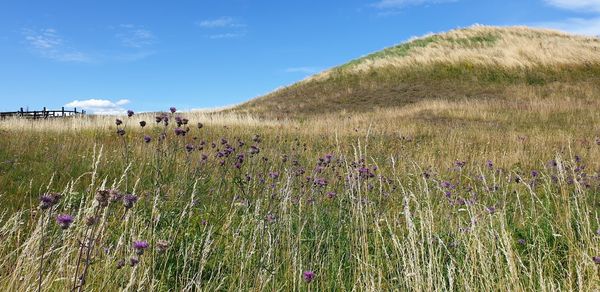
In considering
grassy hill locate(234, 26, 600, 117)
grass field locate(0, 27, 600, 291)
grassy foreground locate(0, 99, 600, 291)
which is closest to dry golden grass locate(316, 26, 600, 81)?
grassy hill locate(234, 26, 600, 117)

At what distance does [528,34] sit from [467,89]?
1729 cm

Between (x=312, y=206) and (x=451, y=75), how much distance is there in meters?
27.6

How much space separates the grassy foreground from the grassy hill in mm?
5871

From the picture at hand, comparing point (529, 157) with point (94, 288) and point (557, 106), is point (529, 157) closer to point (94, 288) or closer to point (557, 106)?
point (94, 288)

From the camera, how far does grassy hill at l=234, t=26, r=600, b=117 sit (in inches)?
1013

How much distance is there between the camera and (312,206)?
14.9 feet

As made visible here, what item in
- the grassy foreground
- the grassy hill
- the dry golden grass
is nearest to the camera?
the grassy foreground

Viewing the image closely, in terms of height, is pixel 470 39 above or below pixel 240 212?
above

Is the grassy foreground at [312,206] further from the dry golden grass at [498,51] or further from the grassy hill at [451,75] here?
the dry golden grass at [498,51]

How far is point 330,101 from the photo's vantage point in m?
28.1

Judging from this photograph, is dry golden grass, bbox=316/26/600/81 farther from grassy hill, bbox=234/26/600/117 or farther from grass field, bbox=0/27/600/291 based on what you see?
grass field, bbox=0/27/600/291

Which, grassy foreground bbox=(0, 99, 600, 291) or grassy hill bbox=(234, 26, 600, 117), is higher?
grassy hill bbox=(234, 26, 600, 117)

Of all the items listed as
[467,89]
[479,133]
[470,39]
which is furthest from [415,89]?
[479,133]

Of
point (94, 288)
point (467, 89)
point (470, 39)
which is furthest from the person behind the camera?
point (470, 39)
